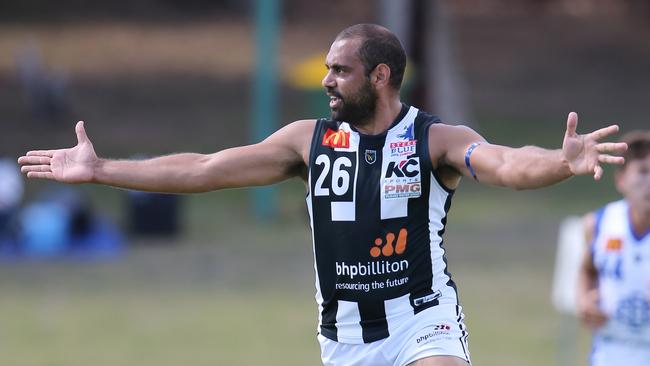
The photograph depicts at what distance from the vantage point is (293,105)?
29.6m

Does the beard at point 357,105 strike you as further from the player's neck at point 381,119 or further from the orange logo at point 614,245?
the orange logo at point 614,245

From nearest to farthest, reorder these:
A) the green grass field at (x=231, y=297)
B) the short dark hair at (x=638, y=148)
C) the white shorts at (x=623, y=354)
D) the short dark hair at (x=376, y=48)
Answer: the short dark hair at (x=376, y=48) → the short dark hair at (x=638, y=148) → the white shorts at (x=623, y=354) → the green grass field at (x=231, y=297)

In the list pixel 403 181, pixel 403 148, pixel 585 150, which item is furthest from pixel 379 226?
pixel 585 150

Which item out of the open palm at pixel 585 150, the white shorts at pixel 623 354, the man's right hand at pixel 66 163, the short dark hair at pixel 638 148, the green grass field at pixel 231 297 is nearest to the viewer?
the open palm at pixel 585 150

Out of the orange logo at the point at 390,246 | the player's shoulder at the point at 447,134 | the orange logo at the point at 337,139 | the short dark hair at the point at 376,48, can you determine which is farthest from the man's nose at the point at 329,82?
the orange logo at the point at 390,246

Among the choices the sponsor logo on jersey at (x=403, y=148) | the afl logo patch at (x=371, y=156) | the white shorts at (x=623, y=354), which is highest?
the sponsor logo on jersey at (x=403, y=148)

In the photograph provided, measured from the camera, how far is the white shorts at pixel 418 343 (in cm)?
636

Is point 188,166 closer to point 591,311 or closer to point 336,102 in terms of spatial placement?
point 336,102

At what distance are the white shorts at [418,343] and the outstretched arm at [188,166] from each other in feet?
3.14

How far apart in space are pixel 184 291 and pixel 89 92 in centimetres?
1561

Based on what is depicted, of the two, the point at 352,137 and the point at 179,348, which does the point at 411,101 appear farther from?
the point at 352,137

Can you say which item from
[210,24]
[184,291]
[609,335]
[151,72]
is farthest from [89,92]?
[609,335]

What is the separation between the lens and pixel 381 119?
6.62m

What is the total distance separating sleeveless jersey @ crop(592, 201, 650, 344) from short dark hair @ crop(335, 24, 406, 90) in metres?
2.59
